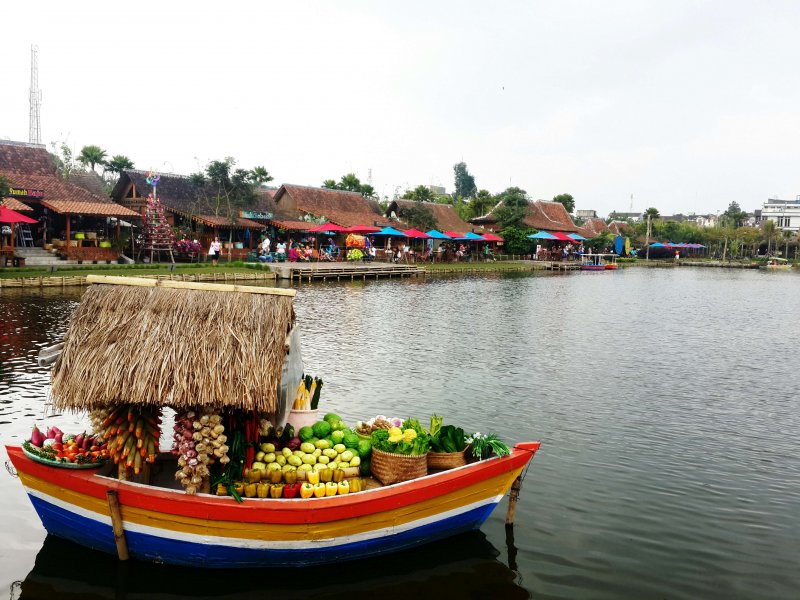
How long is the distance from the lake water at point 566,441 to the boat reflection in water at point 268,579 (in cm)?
2

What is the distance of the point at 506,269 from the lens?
58.9 meters

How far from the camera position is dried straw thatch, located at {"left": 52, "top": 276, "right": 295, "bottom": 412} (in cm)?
678

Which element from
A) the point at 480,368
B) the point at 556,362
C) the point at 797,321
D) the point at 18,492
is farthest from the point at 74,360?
the point at 797,321

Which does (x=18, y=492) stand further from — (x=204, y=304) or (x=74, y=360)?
(x=204, y=304)

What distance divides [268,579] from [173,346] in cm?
303

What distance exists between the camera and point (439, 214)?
210 feet

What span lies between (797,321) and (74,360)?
1274 inches

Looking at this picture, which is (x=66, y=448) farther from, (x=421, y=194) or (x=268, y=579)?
(x=421, y=194)

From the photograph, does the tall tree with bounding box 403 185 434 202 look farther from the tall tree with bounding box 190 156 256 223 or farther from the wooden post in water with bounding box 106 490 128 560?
the wooden post in water with bounding box 106 490 128 560

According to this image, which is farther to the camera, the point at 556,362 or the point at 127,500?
the point at 556,362

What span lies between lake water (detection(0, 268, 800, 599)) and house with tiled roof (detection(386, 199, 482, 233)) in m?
32.6

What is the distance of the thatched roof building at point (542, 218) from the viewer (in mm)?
71188

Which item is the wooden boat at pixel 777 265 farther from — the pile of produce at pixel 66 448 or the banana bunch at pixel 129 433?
the pile of produce at pixel 66 448

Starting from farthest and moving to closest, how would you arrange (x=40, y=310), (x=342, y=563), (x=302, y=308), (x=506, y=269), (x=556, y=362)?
(x=506, y=269) < (x=302, y=308) < (x=40, y=310) < (x=556, y=362) < (x=342, y=563)
